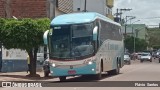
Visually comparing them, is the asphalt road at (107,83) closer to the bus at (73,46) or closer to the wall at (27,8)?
the bus at (73,46)

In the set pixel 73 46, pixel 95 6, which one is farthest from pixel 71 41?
pixel 95 6

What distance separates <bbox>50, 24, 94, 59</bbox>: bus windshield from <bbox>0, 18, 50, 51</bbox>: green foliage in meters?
4.96

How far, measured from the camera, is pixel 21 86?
72.9ft

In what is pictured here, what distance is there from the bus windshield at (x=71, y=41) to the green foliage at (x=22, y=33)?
4.96 m

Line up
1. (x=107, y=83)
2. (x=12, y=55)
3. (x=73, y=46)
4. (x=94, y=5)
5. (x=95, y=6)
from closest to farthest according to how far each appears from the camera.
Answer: (x=107, y=83)
(x=73, y=46)
(x=12, y=55)
(x=95, y=6)
(x=94, y=5)

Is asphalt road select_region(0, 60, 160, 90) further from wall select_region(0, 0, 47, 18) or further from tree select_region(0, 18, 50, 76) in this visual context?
wall select_region(0, 0, 47, 18)

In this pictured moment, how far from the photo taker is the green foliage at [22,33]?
30.1 meters

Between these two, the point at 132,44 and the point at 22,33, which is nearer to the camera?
the point at 22,33

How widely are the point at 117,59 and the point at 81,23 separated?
35.1 feet

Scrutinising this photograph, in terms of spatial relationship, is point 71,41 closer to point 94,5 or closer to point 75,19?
point 75,19

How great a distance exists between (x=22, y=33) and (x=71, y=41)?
20.4 feet

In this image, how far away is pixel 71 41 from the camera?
2494 centimetres

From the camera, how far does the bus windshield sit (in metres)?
24.9

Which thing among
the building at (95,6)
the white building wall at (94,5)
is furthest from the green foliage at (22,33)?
the white building wall at (94,5)
